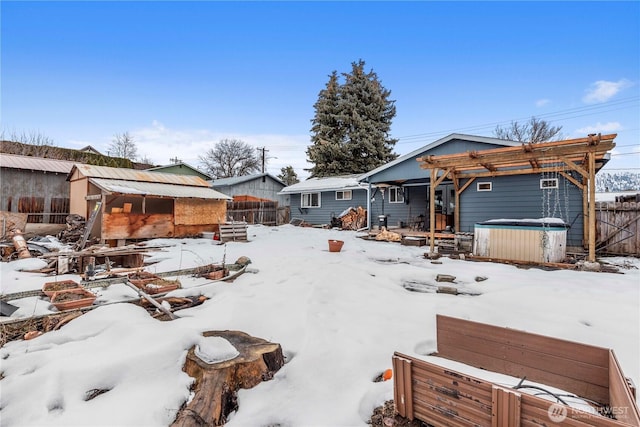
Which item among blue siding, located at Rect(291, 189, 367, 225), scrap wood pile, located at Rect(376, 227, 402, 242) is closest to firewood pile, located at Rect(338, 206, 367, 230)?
blue siding, located at Rect(291, 189, 367, 225)

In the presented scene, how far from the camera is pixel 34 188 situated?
49.7 feet

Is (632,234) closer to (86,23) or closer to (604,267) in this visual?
(604,267)

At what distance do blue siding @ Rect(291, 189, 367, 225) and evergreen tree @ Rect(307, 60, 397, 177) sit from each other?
6474mm

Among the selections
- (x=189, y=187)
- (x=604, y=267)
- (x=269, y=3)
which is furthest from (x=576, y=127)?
(x=189, y=187)

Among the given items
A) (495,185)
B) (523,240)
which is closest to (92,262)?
(523,240)

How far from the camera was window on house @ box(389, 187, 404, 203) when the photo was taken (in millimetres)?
14431

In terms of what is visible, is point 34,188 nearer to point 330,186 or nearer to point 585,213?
point 330,186

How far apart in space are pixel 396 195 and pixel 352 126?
11.8m

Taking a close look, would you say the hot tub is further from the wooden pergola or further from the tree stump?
the tree stump

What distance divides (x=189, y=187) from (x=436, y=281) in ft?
40.4

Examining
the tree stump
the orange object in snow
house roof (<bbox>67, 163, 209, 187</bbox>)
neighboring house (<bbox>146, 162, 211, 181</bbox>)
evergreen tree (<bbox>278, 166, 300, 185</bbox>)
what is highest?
evergreen tree (<bbox>278, 166, 300, 185</bbox>)


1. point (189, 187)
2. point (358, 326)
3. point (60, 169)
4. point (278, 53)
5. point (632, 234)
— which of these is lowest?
point (358, 326)

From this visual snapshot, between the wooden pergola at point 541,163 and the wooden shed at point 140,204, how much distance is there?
31.0ft

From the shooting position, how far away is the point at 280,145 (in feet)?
121
